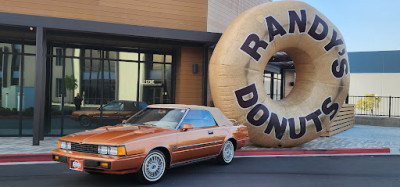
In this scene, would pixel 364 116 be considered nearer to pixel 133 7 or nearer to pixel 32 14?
pixel 133 7

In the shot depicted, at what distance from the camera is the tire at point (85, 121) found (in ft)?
39.7

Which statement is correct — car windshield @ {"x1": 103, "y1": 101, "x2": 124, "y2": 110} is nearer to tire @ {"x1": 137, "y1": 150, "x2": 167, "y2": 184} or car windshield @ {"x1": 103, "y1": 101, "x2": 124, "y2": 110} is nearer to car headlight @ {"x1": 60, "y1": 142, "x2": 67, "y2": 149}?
car headlight @ {"x1": 60, "y1": 142, "x2": 67, "y2": 149}

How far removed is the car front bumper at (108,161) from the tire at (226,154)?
239 cm

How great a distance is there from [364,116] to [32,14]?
59.0 feet

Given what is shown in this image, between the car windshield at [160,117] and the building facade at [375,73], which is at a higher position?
the building facade at [375,73]

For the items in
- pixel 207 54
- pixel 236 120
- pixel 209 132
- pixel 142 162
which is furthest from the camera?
pixel 207 54

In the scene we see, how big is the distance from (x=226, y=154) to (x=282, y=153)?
2431 millimetres

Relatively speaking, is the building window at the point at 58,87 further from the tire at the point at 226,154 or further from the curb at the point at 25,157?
the tire at the point at 226,154

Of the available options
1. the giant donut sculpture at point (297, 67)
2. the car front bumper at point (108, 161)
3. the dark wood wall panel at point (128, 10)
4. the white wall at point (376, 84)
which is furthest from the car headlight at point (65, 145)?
the white wall at point (376, 84)

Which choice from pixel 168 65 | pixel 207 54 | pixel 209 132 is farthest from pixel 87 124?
pixel 209 132

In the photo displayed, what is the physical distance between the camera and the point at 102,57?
12273 millimetres

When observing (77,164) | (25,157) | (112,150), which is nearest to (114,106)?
(25,157)

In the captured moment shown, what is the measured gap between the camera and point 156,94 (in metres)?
13.0

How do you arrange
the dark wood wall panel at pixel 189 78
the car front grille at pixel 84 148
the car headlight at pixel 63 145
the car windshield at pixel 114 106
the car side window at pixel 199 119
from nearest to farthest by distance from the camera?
1. the car front grille at pixel 84 148
2. the car headlight at pixel 63 145
3. the car side window at pixel 199 119
4. the car windshield at pixel 114 106
5. the dark wood wall panel at pixel 189 78
